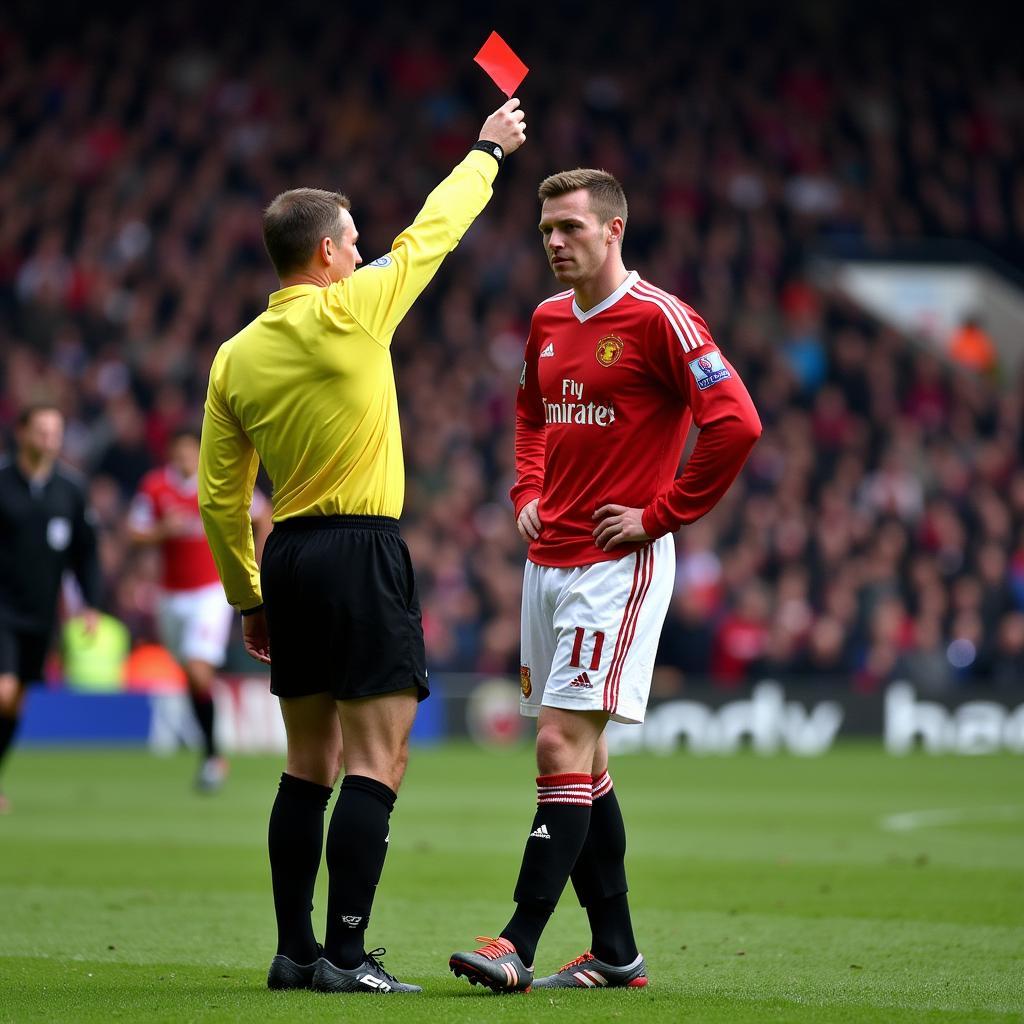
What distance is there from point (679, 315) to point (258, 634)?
1.64m

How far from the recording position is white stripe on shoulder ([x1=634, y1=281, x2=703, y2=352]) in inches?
221

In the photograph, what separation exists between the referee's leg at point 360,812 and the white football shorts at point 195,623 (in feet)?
25.8

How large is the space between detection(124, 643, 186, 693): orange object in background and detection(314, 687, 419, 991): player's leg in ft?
47.0

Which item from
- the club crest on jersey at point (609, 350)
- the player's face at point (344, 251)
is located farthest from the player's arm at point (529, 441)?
the player's face at point (344, 251)

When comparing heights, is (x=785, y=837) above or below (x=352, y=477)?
below

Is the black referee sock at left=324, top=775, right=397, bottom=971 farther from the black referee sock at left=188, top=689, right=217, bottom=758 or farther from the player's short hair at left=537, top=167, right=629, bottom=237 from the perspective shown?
the black referee sock at left=188, top=689, right=217, bottom=758

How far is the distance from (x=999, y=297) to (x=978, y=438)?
4.58 m

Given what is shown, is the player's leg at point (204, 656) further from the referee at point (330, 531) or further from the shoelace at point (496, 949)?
the shoelace at point (496, 949)

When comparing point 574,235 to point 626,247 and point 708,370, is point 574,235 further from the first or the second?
point 626,247

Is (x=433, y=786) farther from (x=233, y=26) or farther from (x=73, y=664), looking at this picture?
(x=233, y=26)

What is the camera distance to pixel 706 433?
5.54 metres

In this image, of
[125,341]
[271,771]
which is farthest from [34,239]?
[271,771]

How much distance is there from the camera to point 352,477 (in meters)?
5.62

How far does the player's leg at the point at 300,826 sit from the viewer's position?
5711 mm
